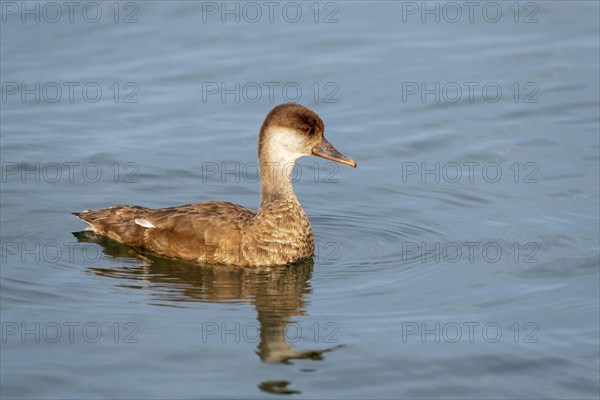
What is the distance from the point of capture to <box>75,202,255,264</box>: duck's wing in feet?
45.1

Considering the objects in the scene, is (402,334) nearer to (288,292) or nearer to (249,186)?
(288,292)

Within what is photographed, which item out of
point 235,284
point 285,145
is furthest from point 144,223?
point 285,145

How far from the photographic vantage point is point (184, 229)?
13867 mm

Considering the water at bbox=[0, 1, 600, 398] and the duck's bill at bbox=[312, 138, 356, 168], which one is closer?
the water at bbox=[0, 1, 600, 398]

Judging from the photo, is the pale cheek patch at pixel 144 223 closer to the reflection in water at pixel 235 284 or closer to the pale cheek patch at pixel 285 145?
the reflection in water at pixel 235 284

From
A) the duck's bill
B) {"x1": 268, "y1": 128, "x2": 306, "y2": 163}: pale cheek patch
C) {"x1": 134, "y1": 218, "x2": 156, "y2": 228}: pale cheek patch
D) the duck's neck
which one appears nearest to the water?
{"x1": 134, "y1": 218, "x2": 156, "y2": 228}: pale cheek patch

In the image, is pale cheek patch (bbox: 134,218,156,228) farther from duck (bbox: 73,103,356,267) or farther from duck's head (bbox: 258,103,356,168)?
duck's head (bbox: 258,103,356,168)

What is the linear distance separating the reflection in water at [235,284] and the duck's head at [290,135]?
117cm

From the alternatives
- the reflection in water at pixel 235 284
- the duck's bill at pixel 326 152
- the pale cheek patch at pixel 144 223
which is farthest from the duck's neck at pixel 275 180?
the pale cheek patch at pixel 144 223

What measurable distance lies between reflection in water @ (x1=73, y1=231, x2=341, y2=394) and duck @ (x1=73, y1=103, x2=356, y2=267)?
13 centimetres

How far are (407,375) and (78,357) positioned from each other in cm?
275

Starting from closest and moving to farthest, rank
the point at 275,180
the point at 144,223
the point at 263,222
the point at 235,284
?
1. the point at 235,284
2. the point at 263,222
3. the point at 275,180
4. the point at 144,223

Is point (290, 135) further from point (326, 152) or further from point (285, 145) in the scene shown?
point (326, 152)

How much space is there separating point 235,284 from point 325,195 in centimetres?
331
